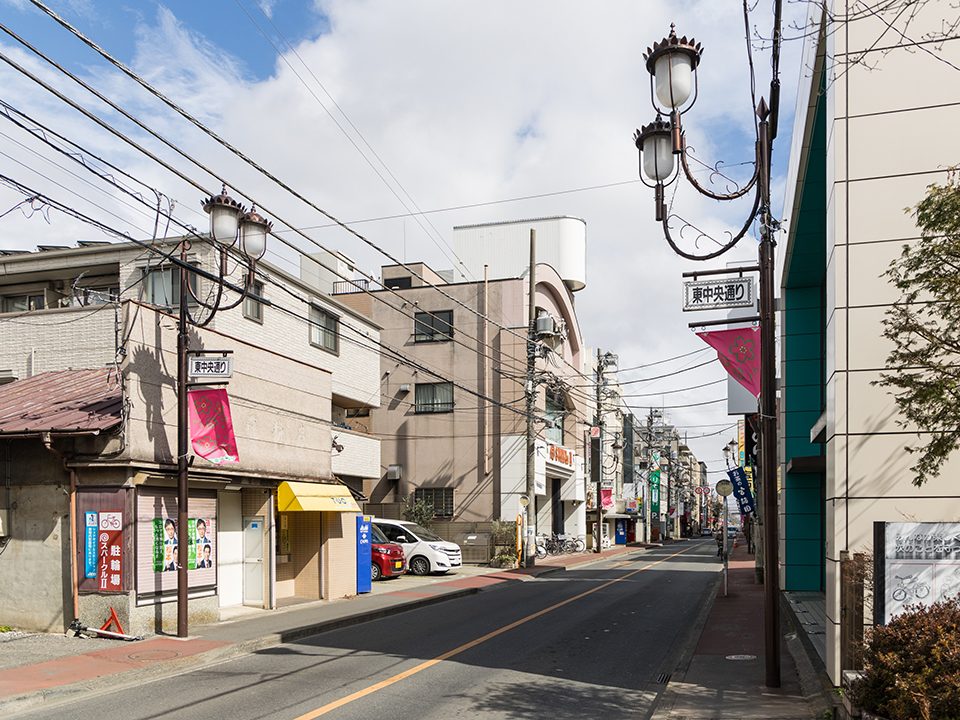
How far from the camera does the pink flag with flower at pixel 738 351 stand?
1525cm

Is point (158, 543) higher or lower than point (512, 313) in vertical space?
lower

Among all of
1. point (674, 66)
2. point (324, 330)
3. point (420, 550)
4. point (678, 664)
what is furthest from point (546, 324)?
point (674, 66)

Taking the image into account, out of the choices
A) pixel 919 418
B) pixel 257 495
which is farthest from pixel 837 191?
pixel 257 495

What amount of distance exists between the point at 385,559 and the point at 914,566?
71.1 ft

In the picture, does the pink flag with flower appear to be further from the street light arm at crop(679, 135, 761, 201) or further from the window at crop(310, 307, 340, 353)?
the window at crop(310, 307, 340, 353)

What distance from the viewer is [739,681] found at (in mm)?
10516

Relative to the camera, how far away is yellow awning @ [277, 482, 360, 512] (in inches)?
703

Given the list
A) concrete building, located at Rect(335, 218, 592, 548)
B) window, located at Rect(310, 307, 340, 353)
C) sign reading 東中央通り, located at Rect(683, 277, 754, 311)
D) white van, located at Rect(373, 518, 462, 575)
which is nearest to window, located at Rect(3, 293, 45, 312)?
window, located at Rect(310, 307, 340, 353)

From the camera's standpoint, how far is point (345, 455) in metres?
27.5

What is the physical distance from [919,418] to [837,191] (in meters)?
3.27

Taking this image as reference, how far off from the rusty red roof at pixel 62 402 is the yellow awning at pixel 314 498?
186 inches

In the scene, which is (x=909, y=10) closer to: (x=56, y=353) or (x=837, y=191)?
(x=837, y=191)

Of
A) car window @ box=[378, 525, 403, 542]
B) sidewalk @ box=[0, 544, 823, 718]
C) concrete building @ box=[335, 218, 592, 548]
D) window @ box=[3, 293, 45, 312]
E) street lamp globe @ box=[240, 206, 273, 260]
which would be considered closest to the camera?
sidewalk @ box=[0, 544, 823, 718]

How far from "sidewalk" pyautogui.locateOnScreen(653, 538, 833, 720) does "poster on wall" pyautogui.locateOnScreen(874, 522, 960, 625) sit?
136cm
